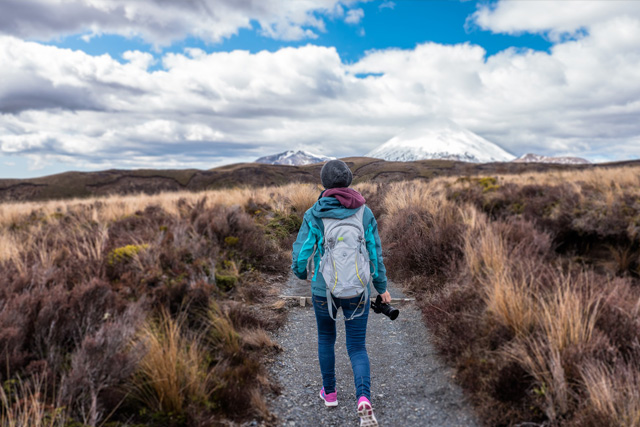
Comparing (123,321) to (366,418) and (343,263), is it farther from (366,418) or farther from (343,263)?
(366,418)

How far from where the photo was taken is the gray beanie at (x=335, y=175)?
310cm

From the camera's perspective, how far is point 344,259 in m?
2.90

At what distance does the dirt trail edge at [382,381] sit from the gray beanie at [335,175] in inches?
78.9

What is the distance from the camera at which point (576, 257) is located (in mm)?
7258

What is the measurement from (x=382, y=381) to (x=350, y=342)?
3.20 feet

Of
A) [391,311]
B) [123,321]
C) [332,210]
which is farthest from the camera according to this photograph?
[123,321]

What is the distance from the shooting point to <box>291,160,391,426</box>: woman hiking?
9.57ft

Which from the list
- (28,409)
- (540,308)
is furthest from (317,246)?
(540,308)

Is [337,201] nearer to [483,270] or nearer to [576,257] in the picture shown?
[483,270]

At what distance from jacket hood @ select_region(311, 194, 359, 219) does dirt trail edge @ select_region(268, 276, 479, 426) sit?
5.79 feet

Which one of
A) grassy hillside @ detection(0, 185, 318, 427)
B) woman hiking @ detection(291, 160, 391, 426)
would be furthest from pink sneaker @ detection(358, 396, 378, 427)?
grassy hillside @ detection(0, 185, 318, 427)

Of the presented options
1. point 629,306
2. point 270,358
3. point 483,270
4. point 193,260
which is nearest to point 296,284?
point 193,260

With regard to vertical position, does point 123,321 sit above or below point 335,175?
below

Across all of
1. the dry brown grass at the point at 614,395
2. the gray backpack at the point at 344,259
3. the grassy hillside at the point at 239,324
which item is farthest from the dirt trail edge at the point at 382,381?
the gray backpack at the point at 344,259
